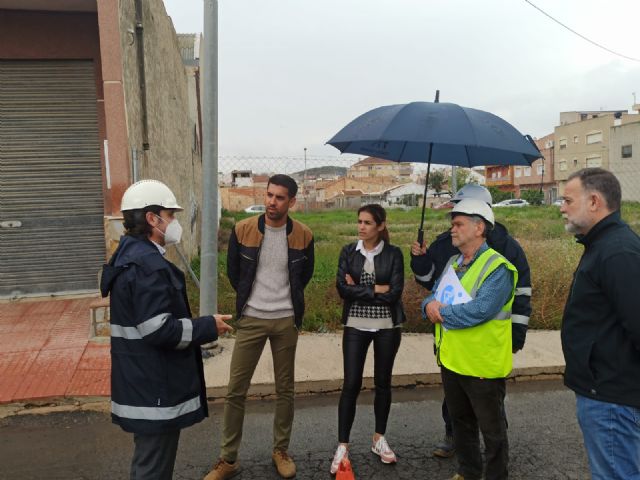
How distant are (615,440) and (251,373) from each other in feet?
→ 7.26

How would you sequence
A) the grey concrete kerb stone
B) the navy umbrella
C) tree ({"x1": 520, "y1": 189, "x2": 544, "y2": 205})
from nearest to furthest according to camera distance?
the navy umbrella
the grey concrete kerb stone
tree ({"x1": 520, "y1": 189, "x2": 544, "y2": 205})

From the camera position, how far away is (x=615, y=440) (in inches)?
87.6

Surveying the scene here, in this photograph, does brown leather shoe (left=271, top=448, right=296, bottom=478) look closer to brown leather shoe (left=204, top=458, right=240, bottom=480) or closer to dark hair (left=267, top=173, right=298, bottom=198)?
brown leather shoe (left=204, top=458, right=240, bottom=480)

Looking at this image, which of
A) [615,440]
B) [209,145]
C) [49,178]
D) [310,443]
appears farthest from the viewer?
[49,178]

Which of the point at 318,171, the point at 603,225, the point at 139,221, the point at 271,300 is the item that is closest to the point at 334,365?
the point at 271,300

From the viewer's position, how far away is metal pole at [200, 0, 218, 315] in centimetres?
518

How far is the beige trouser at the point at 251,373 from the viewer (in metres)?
3.41

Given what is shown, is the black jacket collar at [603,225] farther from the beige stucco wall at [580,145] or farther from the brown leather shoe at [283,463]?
the beige stucco wall at [580,145]

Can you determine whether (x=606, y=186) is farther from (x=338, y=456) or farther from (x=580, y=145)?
(x=580, y=145)

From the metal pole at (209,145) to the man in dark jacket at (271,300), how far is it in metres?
1.66

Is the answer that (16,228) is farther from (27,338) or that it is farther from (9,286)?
(27,338)

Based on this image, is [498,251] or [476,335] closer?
[476,335]

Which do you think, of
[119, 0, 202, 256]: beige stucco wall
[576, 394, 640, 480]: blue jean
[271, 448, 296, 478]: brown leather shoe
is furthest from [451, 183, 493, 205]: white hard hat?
[119, 0, 202, 256]: beige stucco wall

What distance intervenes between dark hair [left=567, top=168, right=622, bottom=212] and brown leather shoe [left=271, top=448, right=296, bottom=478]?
2.56 meters
